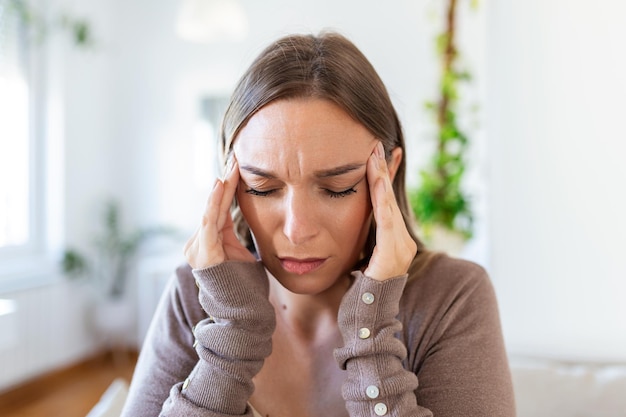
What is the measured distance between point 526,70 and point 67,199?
327cm

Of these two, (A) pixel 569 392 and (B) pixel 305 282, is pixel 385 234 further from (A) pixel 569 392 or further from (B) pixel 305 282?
(A) pixel 569 392

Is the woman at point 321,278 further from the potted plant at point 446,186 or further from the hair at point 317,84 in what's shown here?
the potted plant at point 446,186

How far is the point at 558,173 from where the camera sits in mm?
1534

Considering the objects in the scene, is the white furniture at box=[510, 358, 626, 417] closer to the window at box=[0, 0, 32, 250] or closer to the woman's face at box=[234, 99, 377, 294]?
the woman's face at box=[234, 99, 377, 294]

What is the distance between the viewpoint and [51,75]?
12.8ft

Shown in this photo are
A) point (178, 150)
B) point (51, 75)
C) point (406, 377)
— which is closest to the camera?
point (406, 377)

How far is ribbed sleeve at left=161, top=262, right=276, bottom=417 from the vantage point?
93 cm

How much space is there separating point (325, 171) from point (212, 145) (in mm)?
3648

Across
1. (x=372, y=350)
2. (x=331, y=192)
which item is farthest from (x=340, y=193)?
(x=372, y=350)

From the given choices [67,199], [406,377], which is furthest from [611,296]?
[67,199]

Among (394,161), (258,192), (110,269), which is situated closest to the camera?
(258,192)

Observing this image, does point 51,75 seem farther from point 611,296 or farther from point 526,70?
point 611,296

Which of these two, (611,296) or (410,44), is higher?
(410,44)

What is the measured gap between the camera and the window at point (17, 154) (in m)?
3.61
